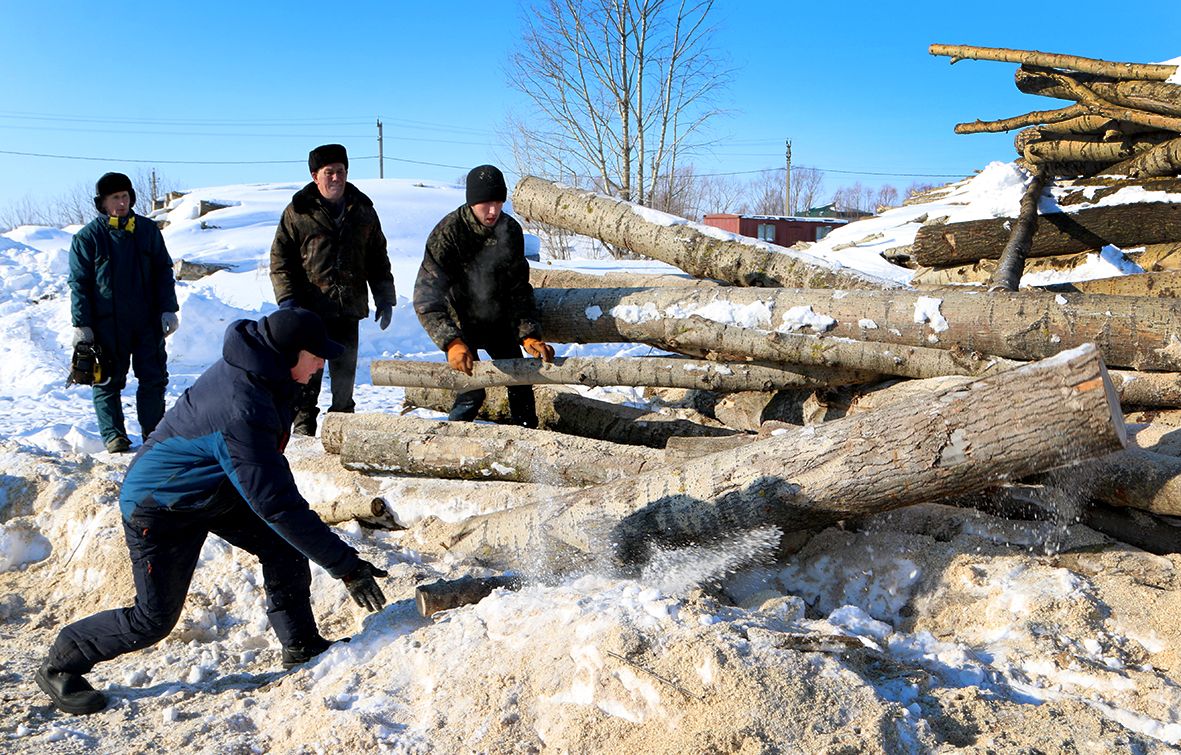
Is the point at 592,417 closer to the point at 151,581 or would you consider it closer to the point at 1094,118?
the point at 151,581

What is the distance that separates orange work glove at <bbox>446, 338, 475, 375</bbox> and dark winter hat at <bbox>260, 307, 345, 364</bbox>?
214cm

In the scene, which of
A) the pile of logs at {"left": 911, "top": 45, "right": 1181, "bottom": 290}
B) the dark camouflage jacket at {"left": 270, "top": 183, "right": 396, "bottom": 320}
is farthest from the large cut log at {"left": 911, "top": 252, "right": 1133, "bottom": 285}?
the dark camouflage jacket at {"left": 270, "top": 183, "right": 396, "bottom": 320}

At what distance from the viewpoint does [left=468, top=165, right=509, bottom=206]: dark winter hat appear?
5.51 meters

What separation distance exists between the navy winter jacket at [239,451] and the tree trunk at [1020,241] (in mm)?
4457

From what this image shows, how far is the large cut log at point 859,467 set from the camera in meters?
3.46

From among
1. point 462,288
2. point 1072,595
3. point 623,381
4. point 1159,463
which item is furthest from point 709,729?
point 462,288

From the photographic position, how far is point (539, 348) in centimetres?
552

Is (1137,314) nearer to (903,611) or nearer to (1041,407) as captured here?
(1041,407)

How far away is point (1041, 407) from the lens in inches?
137

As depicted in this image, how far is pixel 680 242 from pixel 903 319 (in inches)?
79.8

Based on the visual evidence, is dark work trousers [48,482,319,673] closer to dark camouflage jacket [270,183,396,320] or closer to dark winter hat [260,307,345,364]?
dark winter hat [260,307,345,364]

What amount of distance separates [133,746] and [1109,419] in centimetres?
362

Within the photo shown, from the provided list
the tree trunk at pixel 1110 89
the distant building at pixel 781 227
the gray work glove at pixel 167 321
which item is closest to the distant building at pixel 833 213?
the distant building at pixel 781 227

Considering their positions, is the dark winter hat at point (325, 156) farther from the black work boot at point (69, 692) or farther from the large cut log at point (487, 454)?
the black work boot at point (69, 692)
